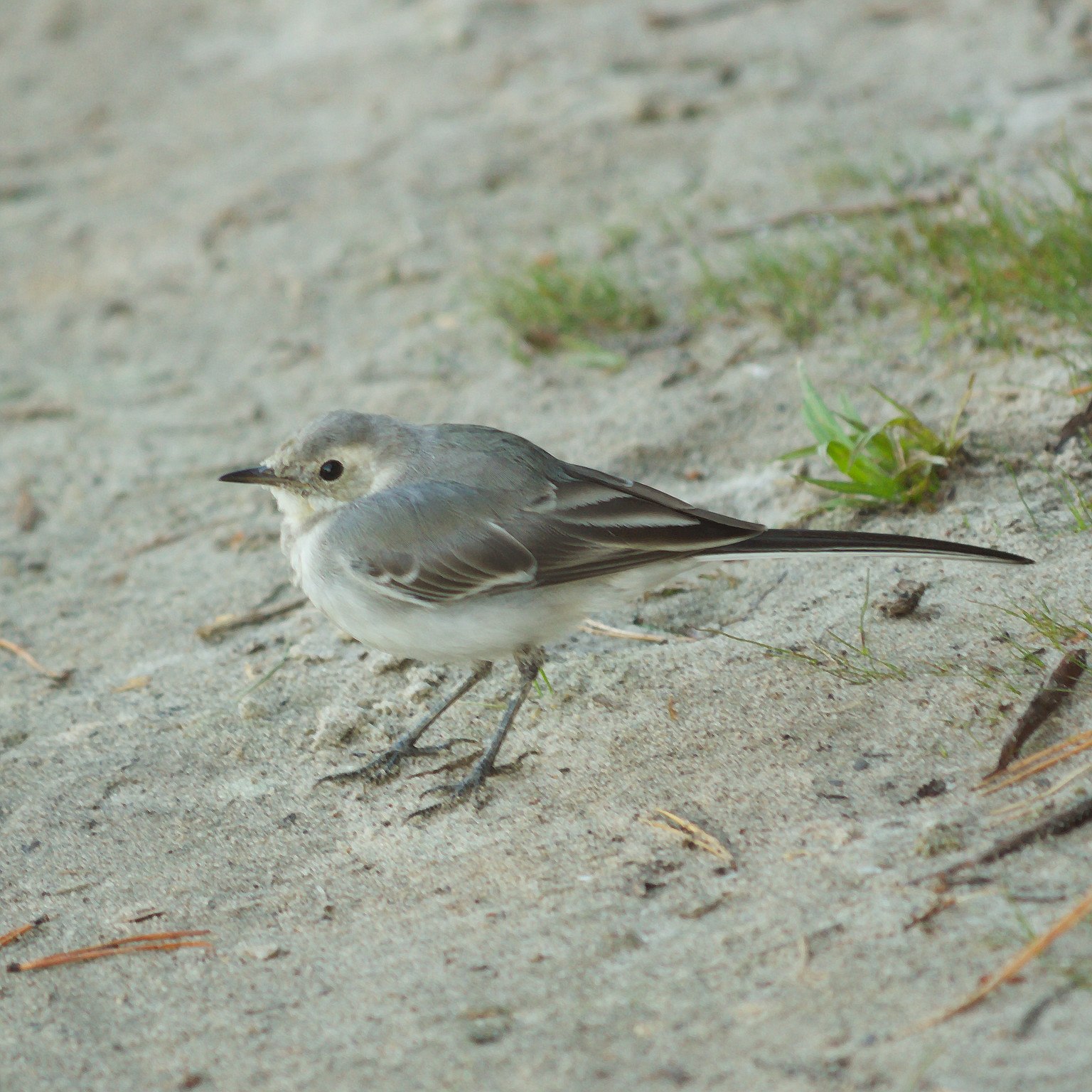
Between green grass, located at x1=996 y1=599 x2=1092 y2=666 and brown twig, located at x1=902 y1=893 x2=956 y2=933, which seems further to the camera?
green grass, located at x1=996 y1=599 x2=1092 y2=666

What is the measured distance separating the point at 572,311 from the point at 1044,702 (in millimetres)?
3706

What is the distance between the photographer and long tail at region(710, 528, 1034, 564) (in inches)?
149

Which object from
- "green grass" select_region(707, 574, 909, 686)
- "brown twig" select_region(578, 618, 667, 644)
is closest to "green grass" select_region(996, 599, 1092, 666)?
"green grass" select_region(707, 574, 909, 686)

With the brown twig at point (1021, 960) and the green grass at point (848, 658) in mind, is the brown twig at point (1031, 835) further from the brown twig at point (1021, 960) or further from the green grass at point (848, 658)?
the green grass at point (848, 658)

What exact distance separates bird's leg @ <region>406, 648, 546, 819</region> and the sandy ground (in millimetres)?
75

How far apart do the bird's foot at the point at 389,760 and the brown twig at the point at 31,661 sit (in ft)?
4.71

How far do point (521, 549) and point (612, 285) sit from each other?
280cm

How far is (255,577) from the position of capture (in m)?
5.56

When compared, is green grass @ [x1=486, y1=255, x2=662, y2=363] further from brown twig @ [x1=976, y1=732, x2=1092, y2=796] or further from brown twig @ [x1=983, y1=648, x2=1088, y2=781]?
brown twig @ [x1=976, y1=732, x2=1092, y2=796]

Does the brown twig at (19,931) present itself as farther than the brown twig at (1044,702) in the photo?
Yes

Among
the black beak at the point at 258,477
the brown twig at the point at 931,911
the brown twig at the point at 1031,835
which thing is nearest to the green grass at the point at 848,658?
the brown twig at the point at 1031,835

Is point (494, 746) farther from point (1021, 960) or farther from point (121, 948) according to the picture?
point (1021, 960)

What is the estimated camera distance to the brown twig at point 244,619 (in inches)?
205

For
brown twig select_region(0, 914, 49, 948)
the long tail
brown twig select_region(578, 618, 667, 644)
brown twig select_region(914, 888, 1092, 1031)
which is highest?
the long tail
